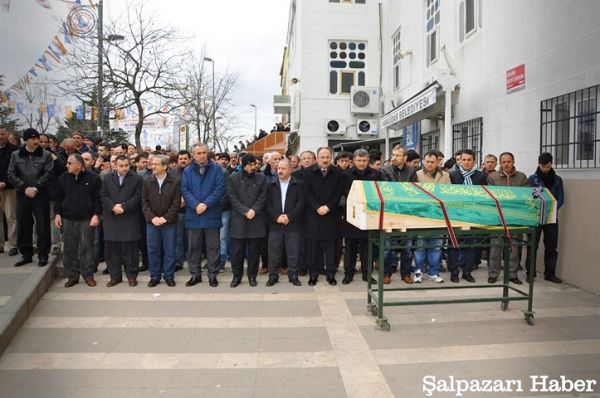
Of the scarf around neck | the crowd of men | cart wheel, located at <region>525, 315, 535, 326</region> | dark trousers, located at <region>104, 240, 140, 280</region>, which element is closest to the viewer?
cart wheel, located at <region>525, 315, 535, 326</region>

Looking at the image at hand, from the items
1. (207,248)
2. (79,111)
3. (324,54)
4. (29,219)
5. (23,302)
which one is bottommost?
(23,302)

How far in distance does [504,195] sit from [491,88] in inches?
178

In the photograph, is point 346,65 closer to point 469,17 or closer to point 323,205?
point 469,17

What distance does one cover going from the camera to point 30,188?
275 inches

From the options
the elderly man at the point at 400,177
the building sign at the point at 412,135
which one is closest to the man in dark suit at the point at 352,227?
the elderly man at the point at 400,177

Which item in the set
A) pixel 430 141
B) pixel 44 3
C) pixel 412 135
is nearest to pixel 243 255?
pixel 44 3

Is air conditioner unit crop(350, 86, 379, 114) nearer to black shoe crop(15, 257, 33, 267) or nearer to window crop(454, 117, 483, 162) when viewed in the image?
window crop(454, 117, 483, 162)

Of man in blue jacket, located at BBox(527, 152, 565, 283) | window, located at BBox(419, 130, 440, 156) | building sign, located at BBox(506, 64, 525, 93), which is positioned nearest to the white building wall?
window, located at BBox(419, 130, 440, 156)

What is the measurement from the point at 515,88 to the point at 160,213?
611cm

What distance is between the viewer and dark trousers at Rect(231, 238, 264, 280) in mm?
6965

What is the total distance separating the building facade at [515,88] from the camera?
6.47m

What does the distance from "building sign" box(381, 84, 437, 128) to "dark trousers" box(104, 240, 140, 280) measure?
6729 millimetres

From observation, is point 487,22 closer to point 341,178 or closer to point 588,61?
point 588,61

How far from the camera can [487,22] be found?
895cm
